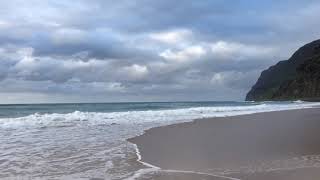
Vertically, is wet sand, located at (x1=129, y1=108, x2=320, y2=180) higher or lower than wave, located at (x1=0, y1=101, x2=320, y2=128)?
lower

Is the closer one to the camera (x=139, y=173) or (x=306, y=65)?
(x=139, y=173)

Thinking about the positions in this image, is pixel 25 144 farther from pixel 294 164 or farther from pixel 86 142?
pixel 294 164

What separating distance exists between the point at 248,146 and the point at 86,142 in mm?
5151

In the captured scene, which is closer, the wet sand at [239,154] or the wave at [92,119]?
the wet sand at [239,154]

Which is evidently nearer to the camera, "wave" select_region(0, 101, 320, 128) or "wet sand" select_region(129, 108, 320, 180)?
"wet sand" select_region(129, 108, 320, 180)

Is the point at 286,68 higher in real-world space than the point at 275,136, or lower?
higher

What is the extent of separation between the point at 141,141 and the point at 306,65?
Result: 115 metres

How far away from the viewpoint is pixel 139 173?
8.73 metres

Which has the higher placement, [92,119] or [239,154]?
[92,119]

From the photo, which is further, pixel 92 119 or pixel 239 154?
pixel 92 119

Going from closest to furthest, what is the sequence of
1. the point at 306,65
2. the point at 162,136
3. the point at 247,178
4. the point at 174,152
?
1. the point at 247,178
2. the point at 174,152
3. the point at 162,136
4. the point at 306,65

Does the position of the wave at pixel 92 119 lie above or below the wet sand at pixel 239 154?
above

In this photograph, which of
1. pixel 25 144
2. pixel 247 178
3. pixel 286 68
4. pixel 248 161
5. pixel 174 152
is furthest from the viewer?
pixel 286 68

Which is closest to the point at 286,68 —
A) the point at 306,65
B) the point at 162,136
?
the point at 306,65
